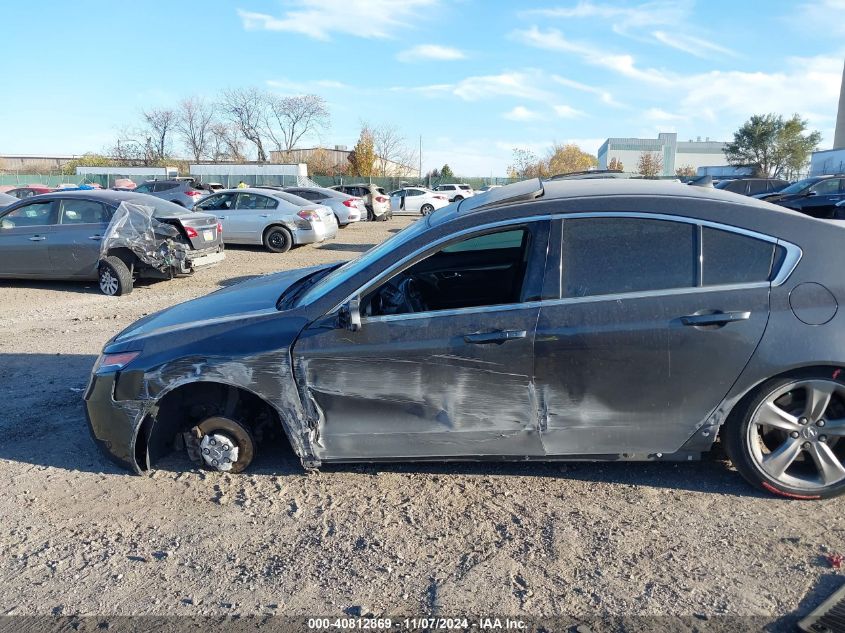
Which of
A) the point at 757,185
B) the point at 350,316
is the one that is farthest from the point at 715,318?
the point at 757,185

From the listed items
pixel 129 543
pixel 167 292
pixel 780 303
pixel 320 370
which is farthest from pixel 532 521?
pixel 167 292

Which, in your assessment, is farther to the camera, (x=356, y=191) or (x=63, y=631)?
(x=356, y=191)

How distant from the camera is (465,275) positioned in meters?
4.84

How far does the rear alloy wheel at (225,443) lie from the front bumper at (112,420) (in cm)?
35

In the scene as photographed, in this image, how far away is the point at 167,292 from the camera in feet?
33.2

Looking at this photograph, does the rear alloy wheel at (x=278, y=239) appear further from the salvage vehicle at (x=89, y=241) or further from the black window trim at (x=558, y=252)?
the black window trim at (x=558, y=252)

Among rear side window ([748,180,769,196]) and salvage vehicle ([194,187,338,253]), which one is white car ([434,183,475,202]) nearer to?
rear side window ([748,180,769,196])

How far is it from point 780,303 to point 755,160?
6339cm

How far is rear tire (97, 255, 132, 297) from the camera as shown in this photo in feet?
31.6

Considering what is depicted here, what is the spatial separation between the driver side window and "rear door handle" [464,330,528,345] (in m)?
0.58

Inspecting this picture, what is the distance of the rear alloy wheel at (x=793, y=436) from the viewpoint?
3.30 metres

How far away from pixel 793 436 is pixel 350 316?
244 cm

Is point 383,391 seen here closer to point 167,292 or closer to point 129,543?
point 129,543

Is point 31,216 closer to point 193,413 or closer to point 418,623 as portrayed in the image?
point 193,413
